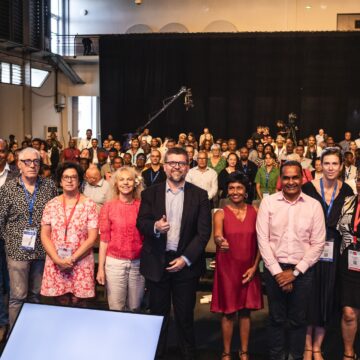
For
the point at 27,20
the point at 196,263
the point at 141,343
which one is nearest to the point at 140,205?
the point at 196,263

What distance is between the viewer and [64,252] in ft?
10.7

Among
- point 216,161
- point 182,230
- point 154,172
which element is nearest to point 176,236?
point 182,230

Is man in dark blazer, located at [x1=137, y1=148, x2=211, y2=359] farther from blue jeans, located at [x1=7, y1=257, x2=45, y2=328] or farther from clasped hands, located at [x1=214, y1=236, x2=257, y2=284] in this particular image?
blue jeans, located at [x1=7, y1=257, x2=45, y2=328]

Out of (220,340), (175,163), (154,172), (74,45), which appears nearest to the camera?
(175,163)

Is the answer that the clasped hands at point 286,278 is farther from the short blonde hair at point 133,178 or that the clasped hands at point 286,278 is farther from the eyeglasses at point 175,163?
the short blonde hair at point 133,178

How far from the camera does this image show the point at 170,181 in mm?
3189

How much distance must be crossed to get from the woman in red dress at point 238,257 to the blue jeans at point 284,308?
14cm

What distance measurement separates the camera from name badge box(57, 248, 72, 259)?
10.7ft

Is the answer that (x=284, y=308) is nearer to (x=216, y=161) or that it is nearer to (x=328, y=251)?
(x=328, y=251)

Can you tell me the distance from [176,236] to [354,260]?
3.61 ft

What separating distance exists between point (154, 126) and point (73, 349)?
15.5 metres

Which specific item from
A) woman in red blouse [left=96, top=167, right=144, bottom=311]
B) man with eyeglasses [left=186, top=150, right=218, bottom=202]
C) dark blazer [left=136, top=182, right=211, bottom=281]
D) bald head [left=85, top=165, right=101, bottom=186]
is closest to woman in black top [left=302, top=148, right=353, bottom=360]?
dark blazer [left=136, top=182, right=211, bottom=281]

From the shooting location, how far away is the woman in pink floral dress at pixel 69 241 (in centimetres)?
326

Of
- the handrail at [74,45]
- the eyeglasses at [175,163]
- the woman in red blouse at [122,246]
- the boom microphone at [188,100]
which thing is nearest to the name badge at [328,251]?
the eyeglasses at [175,163]
